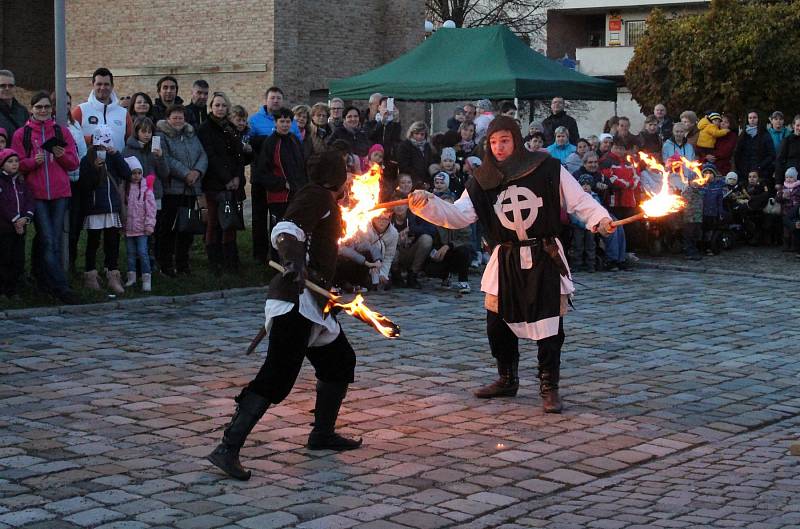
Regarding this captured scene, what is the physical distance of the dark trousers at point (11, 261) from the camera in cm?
1125

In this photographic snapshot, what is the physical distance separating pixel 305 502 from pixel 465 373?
348 cm

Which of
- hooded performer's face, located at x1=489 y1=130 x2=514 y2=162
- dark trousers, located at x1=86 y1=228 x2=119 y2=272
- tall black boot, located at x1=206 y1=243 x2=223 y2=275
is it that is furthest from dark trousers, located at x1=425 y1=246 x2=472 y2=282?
hooded performer's face, located at x1=489 y1=130 x2=514 y2=162

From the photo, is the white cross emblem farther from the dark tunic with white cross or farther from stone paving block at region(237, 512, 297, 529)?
stone paving block at region(237, 512, 297, 529)

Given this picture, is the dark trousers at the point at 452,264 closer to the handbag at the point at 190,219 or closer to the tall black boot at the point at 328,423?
the handbag at the point at 190,219

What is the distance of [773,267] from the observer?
55.1 ft

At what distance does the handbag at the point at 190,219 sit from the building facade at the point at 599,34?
36.5 meters

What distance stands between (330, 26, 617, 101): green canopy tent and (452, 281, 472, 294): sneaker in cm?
566

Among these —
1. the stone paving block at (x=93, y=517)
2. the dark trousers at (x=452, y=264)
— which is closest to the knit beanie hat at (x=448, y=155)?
the dark trousers at (x=452, y=264)

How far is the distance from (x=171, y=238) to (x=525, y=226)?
595cm

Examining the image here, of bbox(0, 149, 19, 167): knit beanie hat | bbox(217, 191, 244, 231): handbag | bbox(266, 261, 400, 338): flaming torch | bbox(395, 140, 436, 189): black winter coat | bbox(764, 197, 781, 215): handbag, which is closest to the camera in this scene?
bbox(266, 261, 400, 338): flaming torch

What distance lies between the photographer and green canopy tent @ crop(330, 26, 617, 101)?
745 inches

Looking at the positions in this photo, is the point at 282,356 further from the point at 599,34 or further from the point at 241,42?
the point at 599,34

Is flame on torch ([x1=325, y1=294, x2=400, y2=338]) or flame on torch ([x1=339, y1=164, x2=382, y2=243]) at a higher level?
flame on torch ([x1=339, y1=164, x2=382, y2=243])

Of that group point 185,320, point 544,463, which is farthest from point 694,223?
point 544,463
